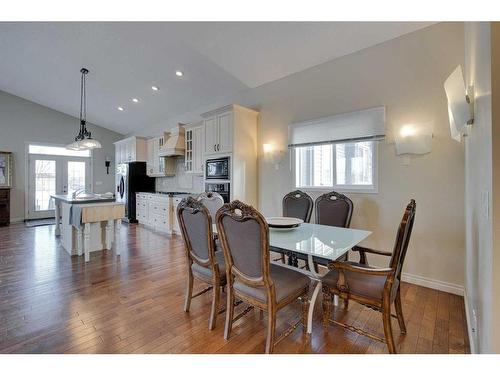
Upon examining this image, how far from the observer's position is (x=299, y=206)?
10.4 ft

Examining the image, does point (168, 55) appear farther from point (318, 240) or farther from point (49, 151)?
point (49, 151)

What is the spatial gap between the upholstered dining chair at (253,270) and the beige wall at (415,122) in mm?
1737

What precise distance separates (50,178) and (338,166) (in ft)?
26.7

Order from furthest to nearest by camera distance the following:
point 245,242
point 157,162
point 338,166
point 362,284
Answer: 1. point 157,162
2. point 338,166
3. point 362,284
4. point 245,242

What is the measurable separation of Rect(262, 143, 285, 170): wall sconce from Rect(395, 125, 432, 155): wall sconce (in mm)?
1691

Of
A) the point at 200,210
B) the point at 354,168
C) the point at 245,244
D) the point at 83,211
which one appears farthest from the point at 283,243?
the point at 83,211

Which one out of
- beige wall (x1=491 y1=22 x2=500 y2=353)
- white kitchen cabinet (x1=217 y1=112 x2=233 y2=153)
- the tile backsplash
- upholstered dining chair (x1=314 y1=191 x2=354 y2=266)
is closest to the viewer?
beige wall (x1=491 y1=22 x2=500 y2=353)

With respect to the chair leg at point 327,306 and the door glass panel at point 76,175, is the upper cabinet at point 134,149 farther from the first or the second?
the chair leg at point 327,306

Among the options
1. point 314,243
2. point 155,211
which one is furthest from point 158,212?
point 314,243

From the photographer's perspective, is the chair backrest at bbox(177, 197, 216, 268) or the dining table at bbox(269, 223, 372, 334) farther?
the chair backrest at bbox(177, 197, 216, 268)

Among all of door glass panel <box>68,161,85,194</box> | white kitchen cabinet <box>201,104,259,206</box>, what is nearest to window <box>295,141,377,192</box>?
white kitchen cabinet <box>201,104,259,206</box>

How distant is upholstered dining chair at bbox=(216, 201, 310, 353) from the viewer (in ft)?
4.98

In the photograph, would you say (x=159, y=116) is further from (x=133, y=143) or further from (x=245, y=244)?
(x=245, y=244)

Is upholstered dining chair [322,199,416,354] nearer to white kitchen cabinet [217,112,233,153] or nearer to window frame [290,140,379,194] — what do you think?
window frame [290,140,379,194]
